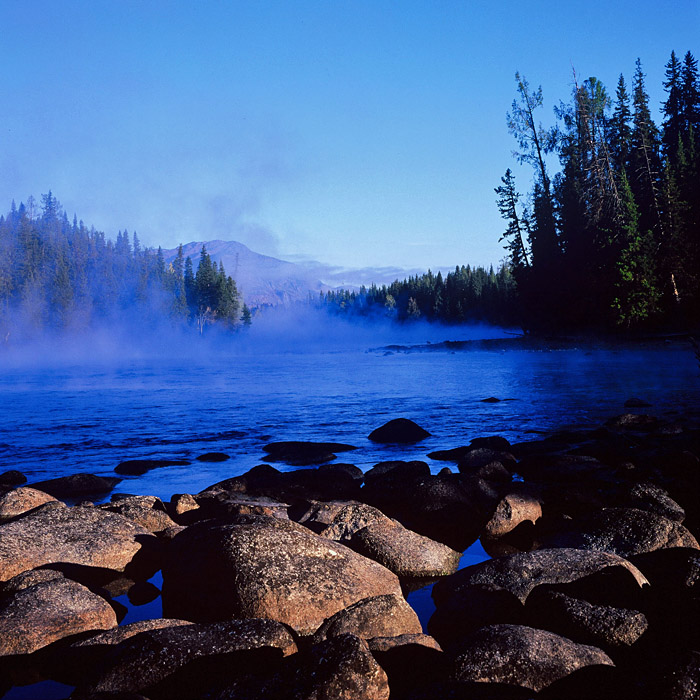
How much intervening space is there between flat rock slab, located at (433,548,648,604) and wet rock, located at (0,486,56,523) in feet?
18.0

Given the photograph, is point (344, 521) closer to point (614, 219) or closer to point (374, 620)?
point (374, 620)

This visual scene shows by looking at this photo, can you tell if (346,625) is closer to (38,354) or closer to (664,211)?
(664,211)

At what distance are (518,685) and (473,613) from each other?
1177 mm

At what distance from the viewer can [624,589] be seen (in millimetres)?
4445

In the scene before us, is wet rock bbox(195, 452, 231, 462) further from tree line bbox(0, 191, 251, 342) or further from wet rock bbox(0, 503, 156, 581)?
tree line bbox(0, 191, 251, 342)

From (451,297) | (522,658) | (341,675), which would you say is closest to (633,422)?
(522,658)

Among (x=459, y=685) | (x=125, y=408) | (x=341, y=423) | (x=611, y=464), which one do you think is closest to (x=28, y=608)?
(x=459, y=685)

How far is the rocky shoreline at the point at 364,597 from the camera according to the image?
336 cm

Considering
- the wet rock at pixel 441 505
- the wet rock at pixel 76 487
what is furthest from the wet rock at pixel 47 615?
the wet rock at pixel 76 487

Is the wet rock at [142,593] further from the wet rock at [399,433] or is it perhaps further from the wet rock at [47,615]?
the wet rock at [399,433]

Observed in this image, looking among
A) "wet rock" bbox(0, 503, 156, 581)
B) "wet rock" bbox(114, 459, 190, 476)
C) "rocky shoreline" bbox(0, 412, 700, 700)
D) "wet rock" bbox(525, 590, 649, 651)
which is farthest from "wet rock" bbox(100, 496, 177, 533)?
"wet rock" bbox(114, 459, 190, 476)

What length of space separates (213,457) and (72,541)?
717cm

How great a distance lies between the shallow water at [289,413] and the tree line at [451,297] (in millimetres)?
47937

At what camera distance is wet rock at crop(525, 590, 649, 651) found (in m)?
3.91
